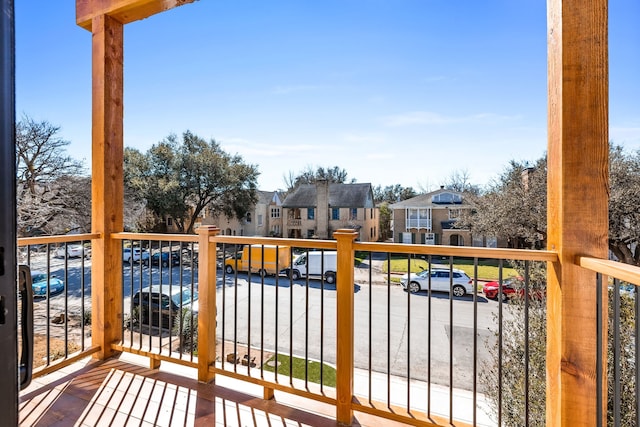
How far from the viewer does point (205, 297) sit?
6.69 feet

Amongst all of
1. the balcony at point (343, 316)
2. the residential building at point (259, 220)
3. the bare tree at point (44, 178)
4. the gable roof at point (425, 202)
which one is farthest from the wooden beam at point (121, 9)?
the gable roof at point (425, 202)

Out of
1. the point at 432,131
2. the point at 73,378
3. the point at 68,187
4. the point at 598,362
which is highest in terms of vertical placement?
the point at 432,131

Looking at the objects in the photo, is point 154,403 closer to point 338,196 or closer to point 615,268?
point 615,268

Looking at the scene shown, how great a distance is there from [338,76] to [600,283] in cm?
997

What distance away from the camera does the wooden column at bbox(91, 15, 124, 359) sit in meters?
2.35

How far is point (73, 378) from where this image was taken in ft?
6.77

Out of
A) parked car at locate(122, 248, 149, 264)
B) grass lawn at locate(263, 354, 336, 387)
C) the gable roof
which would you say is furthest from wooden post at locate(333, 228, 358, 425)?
the gable roof

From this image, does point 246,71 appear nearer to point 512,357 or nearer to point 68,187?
point 68,187

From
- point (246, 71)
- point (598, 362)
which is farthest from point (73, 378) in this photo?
point (246, 71)

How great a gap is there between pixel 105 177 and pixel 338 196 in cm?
1740

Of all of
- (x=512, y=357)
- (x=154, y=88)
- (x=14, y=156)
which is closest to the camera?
(x=14, y=156)

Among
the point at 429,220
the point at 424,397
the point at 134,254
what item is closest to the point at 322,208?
the point at 429,220

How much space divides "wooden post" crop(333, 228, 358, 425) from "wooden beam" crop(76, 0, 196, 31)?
194 centimetres

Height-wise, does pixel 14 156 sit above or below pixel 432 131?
below
